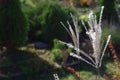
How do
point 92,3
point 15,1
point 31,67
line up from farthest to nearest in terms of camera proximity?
point 92,3 < point 15,1 < point 31,67

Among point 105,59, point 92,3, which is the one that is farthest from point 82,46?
point 92,3

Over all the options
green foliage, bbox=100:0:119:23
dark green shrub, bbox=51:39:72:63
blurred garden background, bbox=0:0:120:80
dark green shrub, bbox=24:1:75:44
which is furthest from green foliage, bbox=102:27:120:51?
dark green shrub, bbox=51:39:72:63

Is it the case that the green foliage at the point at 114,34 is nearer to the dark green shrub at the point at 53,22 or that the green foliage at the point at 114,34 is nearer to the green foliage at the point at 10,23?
the dark green shrub at the point at 53,22

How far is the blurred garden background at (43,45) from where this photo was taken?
7.21m

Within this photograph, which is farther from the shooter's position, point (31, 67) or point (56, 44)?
point (56, 44)

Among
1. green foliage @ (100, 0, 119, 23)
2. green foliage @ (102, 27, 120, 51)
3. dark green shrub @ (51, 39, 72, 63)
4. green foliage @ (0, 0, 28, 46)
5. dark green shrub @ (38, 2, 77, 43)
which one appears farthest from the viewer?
green foliage @ (100, 0, 119, 23)

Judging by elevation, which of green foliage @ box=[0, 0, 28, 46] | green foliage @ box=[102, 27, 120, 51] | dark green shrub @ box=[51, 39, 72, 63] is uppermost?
→ green foliage @ box=[0, 0, 28, 46]

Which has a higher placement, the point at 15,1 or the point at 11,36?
the point at 15,1

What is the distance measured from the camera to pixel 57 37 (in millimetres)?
8828

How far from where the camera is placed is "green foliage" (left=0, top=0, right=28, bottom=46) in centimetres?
778

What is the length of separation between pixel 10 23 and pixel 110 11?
2.96 metres

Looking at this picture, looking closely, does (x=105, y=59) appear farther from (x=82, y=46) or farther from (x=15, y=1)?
(x=15, y=1)

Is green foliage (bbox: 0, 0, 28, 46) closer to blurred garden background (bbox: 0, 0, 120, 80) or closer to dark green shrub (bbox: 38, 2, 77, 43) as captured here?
blurred garden background (bbox: 0, 0, 120, 80)

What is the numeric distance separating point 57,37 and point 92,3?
5.21m
